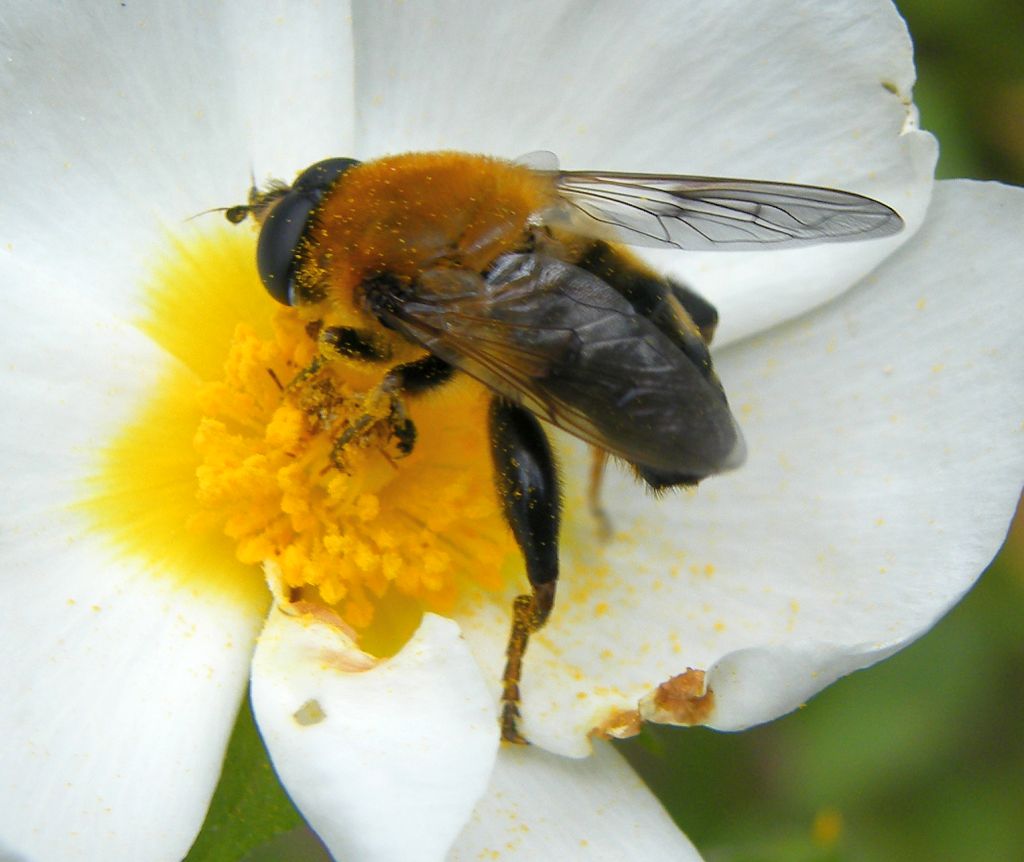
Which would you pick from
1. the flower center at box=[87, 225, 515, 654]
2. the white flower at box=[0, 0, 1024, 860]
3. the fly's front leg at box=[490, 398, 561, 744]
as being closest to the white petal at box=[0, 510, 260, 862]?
the white flower at box=[0, 0, 1024, 860]

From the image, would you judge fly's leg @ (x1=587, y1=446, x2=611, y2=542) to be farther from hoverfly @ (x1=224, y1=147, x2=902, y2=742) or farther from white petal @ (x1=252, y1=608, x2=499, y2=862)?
white petal @ (x1=252, y1=608, x2=499, y2=862)

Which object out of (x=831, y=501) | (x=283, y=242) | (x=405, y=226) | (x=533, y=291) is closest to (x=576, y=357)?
(x=533, y=291)

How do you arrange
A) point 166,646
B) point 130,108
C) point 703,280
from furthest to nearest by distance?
point 703,280 < point 130,108 < point 166,646

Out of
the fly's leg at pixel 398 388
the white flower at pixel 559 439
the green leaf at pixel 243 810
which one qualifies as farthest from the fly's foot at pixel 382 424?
the green leaf at pixel 243 810

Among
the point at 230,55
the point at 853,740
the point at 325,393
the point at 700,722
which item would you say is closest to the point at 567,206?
the point at 325,393

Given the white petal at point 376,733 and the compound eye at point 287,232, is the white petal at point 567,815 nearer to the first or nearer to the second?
the white petal at point 376,733

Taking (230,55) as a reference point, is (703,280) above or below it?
below

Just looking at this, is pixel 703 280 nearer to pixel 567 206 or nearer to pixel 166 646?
pixel 567 206
